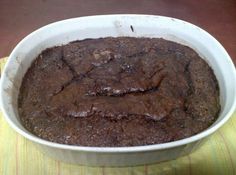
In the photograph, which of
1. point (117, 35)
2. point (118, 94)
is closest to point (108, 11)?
point (117, 35)

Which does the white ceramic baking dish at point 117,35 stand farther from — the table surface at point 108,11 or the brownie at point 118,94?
the table surface at point 108,11

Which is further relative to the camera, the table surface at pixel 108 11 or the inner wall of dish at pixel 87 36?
the table surface at pixel 108 11

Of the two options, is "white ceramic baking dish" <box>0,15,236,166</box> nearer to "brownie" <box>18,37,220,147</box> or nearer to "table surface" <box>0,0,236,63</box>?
"brownie" <box>18,37,220,147</box>

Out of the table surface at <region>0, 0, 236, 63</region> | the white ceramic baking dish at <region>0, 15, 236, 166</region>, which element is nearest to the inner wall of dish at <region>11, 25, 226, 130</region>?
the white ceramic baking dish at <region>0, 15, 236, 166</region>

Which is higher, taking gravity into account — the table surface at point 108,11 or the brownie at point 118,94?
the brownie at point 118,94

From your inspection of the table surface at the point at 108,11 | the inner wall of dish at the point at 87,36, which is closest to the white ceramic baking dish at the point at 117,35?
the inner wall of dish at the point at 87,36

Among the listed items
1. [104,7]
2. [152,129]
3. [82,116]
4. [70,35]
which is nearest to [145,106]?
[152,129]
